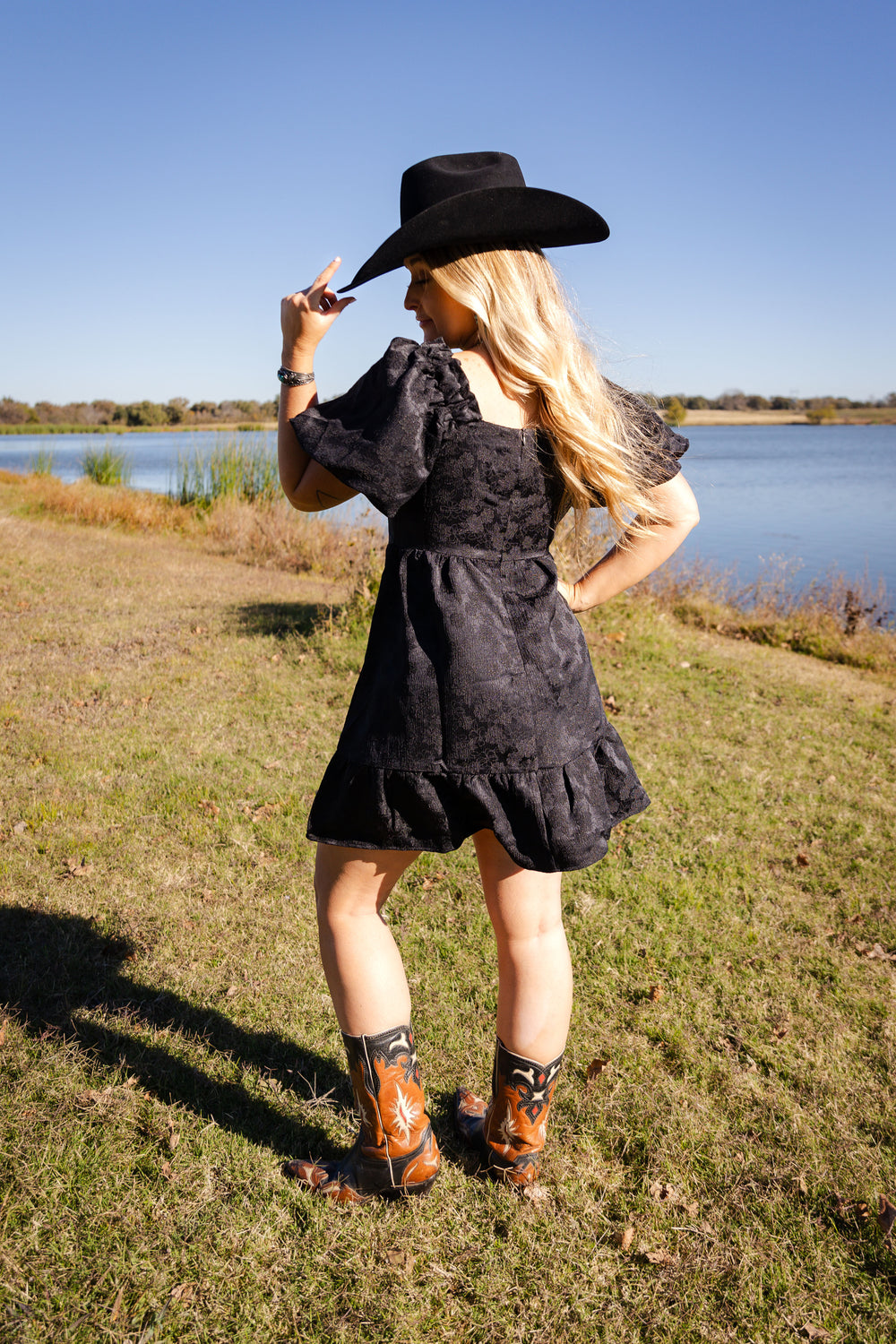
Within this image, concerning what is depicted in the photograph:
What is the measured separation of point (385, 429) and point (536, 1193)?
1.99 meters

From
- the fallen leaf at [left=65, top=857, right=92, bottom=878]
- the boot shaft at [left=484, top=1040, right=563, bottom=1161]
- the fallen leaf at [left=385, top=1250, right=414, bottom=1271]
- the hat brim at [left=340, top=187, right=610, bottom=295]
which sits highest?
the hat brim at [left=340, top=187, right=610, bottom=295]

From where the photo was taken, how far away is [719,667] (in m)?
7.56

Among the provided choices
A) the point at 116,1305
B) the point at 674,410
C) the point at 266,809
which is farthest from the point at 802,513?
the point at 116,1305

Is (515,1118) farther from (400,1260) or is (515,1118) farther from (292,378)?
(292,378)

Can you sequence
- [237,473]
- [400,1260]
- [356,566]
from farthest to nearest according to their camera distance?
[237,473] → [356,566] → [400,1260]

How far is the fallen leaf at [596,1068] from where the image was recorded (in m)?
2.64

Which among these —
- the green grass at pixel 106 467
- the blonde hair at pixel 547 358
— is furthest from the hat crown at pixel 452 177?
the green grass at pixel 106 467

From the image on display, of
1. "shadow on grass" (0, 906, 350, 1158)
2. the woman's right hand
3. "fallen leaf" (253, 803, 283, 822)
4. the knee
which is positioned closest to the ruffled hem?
the knee

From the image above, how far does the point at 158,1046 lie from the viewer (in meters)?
2.64

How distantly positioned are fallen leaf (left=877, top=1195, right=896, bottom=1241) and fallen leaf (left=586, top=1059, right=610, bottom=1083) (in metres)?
0.83

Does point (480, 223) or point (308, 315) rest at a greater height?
point (480, 223)

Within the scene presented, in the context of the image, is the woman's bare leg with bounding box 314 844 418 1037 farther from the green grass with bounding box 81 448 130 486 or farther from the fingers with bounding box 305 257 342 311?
the green grass with bounding box 81 448 130 486

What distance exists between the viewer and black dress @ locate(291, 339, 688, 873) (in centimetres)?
157

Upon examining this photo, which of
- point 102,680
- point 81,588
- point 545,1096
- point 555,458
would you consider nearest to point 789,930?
point 545,1096
